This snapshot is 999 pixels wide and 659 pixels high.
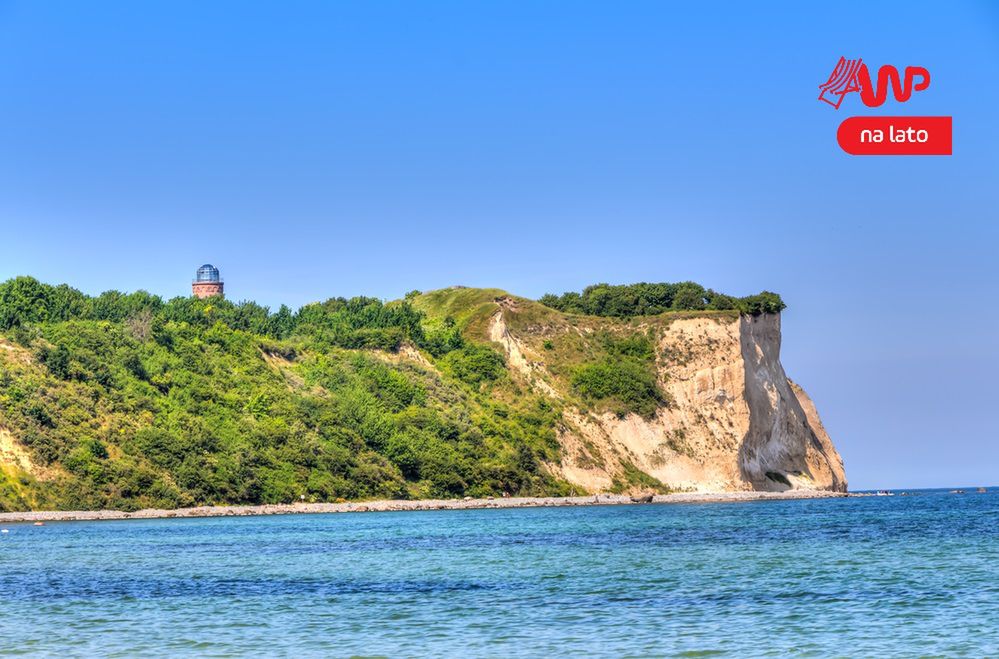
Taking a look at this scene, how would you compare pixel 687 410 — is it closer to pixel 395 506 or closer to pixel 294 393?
pixel 395 506

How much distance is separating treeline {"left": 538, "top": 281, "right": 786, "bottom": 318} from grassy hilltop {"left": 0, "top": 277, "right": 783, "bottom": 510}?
0.76ft

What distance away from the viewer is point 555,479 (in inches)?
4331

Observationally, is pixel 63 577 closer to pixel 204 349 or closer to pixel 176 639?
pixel 176 639

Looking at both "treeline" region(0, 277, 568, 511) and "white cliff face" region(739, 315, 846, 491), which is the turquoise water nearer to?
"treeline" region(0, 277, 568, 511)

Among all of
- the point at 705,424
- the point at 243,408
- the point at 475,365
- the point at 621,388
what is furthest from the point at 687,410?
the point at 243,408

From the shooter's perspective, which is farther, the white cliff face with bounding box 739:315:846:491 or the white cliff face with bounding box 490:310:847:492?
the white cliff face with bounding box 739:315:846:491

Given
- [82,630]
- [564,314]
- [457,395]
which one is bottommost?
[82,630]

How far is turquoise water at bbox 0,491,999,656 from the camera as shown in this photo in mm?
24109

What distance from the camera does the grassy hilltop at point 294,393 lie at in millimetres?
87312

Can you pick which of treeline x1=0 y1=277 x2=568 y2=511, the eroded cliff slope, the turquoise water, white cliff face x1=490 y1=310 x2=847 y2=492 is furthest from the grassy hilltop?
the turquoise water

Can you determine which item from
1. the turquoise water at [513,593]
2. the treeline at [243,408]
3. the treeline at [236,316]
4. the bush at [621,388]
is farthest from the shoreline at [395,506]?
the treeline at [236,316]

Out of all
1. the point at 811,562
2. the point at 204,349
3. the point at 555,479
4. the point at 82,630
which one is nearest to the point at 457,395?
the point at 555,479

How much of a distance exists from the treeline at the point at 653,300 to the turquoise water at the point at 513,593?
2813 inches

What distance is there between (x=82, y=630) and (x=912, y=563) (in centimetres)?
2533
